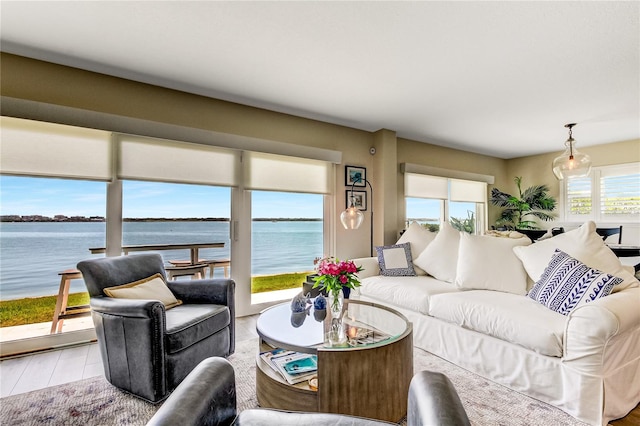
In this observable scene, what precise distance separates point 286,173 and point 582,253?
9.74 feet

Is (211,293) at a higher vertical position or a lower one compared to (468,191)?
lower

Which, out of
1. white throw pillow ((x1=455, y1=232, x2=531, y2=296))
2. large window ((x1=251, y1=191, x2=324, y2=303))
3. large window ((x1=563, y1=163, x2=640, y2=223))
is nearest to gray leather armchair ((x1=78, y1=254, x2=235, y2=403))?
large window ((x1=251, y1=191, x2=324, y2=303))

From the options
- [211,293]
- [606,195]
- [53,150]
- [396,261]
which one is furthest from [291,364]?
[606,195]

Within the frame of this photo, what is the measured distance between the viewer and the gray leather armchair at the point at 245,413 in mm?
892

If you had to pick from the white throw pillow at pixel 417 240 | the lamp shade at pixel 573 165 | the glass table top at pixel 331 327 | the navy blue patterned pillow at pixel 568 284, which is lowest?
the glass table top at pixel 331 327

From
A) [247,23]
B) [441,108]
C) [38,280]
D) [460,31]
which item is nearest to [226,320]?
[38,280]

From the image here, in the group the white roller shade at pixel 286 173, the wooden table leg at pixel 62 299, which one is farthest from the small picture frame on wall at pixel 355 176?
the wooden table leg at pixel 62 299

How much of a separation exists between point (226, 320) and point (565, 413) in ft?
7.26

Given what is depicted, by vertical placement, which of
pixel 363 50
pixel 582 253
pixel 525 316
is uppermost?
pixel 363 50

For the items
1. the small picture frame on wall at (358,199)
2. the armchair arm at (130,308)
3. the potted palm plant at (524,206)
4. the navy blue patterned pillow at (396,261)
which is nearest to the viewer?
the armchair arm at (130,308)

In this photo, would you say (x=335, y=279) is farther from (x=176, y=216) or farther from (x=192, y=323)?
(x=176, y=216)

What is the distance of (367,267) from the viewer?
358 cm

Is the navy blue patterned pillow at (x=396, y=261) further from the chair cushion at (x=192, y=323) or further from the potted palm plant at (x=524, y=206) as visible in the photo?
the potted palm plant at (x=524, y=206)

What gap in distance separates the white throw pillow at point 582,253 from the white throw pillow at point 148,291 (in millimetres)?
2875
